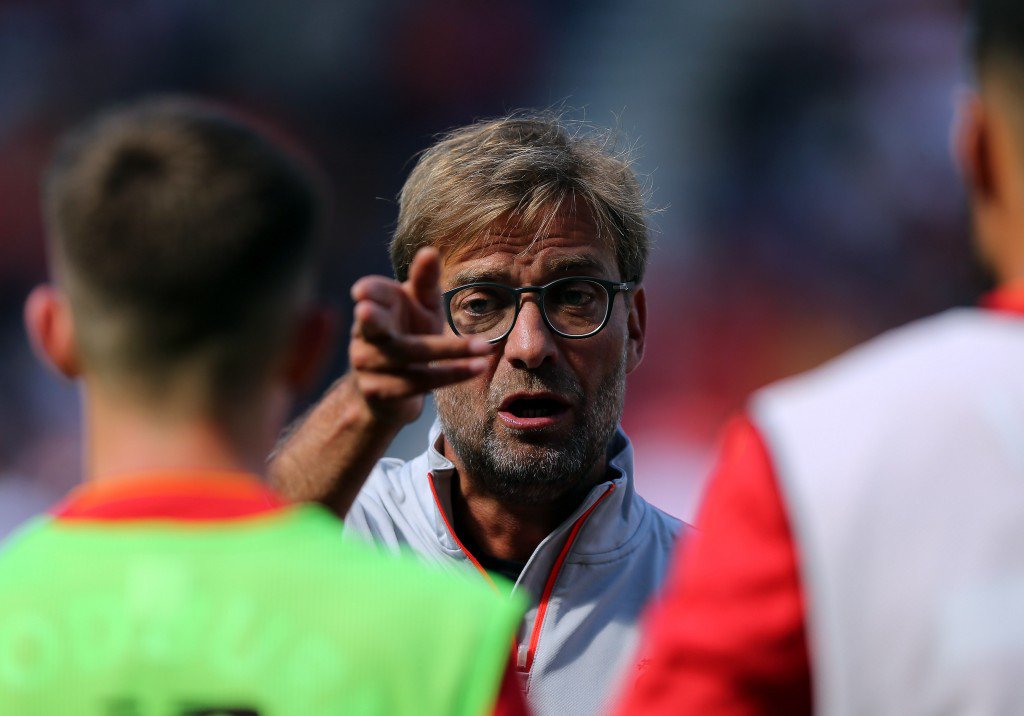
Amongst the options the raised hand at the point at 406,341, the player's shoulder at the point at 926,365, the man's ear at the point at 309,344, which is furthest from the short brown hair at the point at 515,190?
the player's shoulder at the point at 926,365

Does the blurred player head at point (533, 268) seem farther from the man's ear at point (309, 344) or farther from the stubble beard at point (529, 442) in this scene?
the man's ear at point (309, 344)

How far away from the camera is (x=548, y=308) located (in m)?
2.98

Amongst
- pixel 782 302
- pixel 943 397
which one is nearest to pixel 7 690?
pixel 943 397

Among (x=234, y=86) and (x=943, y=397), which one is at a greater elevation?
(x=234, y=86)

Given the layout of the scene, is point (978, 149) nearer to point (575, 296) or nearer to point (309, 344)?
point (309, 344)

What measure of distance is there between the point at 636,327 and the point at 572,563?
2.51 ft

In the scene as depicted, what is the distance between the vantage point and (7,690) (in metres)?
1.17

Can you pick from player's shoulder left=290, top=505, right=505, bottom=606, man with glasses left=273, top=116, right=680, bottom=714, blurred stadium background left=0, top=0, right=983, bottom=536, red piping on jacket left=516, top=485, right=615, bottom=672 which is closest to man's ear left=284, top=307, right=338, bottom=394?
player's shoulder left=290, top=505, right=505, bottom=606

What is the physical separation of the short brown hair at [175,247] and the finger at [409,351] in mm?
397

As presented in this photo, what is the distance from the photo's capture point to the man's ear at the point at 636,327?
10.6 feet

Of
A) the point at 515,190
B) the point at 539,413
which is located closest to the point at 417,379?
the point at 539,413

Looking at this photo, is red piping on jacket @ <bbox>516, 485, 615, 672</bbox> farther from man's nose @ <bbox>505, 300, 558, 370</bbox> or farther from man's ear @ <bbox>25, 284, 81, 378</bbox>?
man's ear @ <bbox>25, 284, 81, 378</bbox>

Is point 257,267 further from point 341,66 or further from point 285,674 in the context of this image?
point 341,66

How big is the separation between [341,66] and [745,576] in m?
7.06
